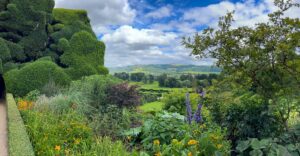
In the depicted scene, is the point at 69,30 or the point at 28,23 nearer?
the point at 28,23

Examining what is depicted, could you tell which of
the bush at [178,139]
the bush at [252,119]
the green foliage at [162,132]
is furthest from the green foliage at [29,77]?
the bush at [252,119]

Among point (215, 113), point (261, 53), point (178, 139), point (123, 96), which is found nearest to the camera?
point (261, 53)

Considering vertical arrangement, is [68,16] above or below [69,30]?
above

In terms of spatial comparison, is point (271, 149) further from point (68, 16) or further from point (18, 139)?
point (68, 16)

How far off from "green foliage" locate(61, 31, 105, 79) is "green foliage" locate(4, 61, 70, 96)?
1297 mm

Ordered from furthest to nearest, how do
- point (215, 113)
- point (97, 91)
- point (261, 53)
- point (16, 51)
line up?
point (16, 51) → point (97, 91) → point (215, 113) → point (261, 53)

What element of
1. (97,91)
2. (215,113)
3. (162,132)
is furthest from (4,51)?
(215,113)

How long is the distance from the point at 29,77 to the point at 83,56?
2.74 m

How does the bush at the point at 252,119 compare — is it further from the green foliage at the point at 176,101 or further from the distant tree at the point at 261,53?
the green foliage at the point at 176,101

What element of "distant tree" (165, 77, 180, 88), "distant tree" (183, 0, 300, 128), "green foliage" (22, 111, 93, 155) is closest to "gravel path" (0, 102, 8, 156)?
Result: "green foliage" (22, 111, 93, 155)

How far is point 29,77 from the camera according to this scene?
1125 cm

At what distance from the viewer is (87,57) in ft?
43.9

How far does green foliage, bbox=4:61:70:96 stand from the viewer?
11242mm

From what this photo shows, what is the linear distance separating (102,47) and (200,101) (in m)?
9.61
